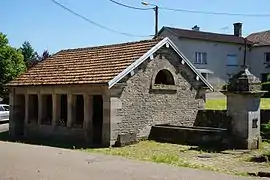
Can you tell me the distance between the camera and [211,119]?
25938 mm

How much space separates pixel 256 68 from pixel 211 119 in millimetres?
30442

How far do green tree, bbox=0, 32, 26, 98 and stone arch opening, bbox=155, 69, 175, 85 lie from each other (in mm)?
24705

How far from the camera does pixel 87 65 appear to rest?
25.0 meters

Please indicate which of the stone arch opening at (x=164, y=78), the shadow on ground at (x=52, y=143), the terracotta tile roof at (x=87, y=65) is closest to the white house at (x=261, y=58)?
the terracotta tile roof at (x=87, y=65)

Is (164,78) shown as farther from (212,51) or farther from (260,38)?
A: (260,38)

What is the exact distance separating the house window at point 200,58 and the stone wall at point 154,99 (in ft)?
77.5

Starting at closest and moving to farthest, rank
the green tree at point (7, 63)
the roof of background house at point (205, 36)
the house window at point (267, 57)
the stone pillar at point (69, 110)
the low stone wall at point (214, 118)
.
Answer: the stone pillar at point (69, 110) < the low stone wall at point (214, 118) < the green tree at point (7, 63) < the roof of background house at point (205, 36) < the house window at point (267, 57)

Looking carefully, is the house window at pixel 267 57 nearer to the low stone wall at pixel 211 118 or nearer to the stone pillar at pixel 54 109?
the low stone wall at pixel 211 118

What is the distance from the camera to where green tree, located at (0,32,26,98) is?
47.0 meters

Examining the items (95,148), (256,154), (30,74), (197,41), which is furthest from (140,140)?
(197,41)

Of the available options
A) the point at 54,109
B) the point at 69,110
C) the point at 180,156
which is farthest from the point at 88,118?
the point at 180,156

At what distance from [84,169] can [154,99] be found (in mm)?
11116

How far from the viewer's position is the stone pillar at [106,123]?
2153 cm

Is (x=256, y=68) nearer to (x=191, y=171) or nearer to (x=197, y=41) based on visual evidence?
(x=197, y=41)
